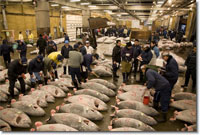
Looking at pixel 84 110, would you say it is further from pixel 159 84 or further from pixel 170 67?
pixel 170 67

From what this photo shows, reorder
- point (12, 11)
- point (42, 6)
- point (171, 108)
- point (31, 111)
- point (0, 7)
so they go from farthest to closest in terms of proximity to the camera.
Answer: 1. point (12, 11)
2. point (0, 7)
3. point (42, 6)
4. point (171, 108)
5. point (31, 111)

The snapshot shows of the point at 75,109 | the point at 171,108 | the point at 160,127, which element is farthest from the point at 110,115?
the point at 171,108

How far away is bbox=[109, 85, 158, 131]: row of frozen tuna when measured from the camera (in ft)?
13.0

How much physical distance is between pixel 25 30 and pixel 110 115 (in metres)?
19.2

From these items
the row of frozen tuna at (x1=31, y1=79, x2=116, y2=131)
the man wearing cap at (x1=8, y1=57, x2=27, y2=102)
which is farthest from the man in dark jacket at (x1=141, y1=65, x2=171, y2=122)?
the man wearing cap at (x1=8, y1=57, x2=27, y2=102)

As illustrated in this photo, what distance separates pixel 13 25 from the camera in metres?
18.0

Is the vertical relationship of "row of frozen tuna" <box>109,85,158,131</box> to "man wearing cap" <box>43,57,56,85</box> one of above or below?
below

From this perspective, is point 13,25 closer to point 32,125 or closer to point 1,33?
point 1,33

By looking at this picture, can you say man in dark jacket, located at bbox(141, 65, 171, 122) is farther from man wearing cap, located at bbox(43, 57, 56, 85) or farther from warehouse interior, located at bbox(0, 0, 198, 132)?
man wearing cap, located at bbox(43, 57, 56, 85)

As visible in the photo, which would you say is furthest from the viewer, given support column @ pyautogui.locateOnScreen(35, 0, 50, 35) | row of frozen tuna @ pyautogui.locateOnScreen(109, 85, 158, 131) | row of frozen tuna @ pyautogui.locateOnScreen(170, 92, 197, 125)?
support column @ pyautogui.locateOnScreen(35, 0, 50, 35)

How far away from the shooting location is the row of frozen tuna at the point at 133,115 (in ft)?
13.0

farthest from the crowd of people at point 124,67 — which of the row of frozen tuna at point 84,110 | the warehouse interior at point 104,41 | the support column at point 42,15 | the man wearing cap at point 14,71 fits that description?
the support column at point 42,15

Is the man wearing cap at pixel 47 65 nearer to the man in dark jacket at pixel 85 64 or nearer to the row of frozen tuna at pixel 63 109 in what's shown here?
the row of frozen tuna at pixel 63 109

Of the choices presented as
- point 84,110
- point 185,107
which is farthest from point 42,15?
point 185,107
